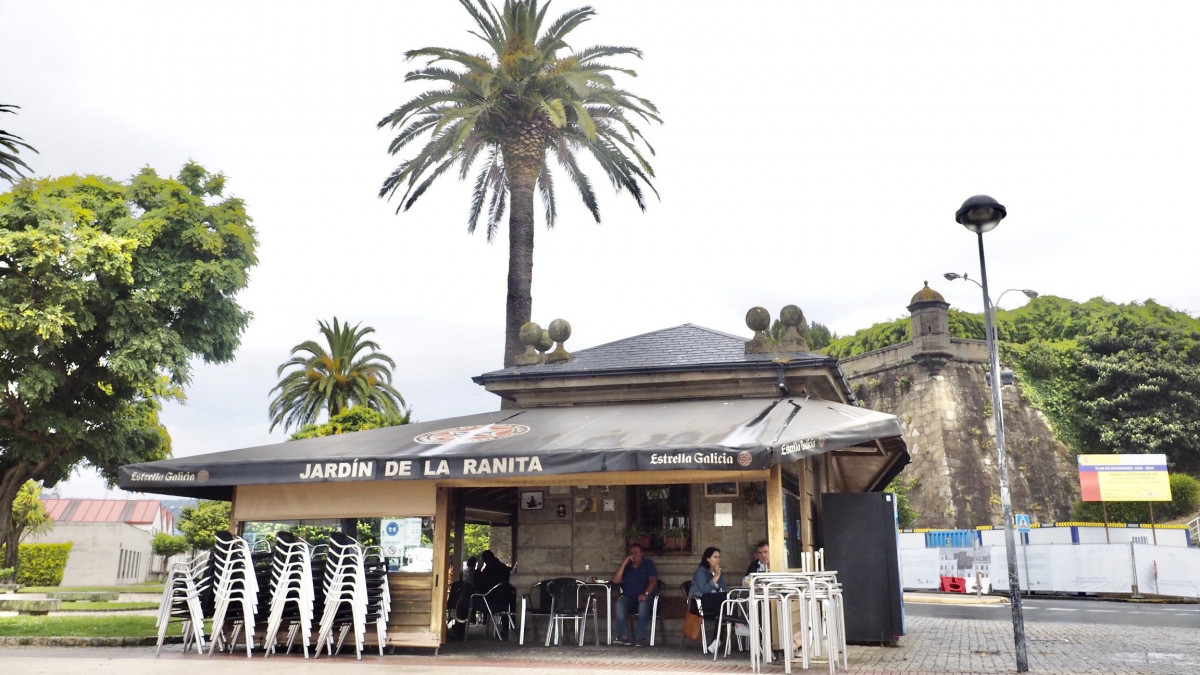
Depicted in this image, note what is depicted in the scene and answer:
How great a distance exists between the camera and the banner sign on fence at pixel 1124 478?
113ft

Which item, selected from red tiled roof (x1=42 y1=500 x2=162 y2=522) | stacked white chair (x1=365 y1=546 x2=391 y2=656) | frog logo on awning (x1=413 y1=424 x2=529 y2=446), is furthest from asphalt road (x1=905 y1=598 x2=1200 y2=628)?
red tiled roof (x1=42 y1=500 x2=162 y2=522)

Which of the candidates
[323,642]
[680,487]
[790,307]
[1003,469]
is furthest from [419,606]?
[1003,469]

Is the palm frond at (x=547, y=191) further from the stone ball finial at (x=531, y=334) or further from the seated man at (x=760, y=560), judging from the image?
the seated man at (x=760, y=560)

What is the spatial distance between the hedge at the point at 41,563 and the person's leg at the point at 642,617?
46.2 meters

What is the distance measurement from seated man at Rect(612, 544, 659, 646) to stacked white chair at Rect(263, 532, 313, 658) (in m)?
Result: 3.89

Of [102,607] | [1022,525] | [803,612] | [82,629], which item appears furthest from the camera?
[1022,525]

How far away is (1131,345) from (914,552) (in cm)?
2076

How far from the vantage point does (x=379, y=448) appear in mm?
11664

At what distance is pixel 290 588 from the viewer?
428 inches

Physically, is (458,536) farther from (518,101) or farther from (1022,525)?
(1022,525)

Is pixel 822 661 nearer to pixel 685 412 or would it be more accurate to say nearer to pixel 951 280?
pixel 685 412

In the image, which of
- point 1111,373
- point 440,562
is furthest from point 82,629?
point 1111,373

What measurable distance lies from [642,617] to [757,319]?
467 centimetres

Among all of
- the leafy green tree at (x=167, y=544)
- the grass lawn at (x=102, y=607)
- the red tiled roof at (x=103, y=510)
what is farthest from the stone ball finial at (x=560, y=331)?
the red tiled roof at (x=103, y=510)
